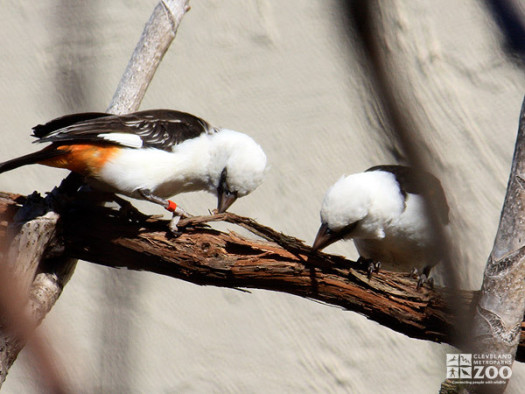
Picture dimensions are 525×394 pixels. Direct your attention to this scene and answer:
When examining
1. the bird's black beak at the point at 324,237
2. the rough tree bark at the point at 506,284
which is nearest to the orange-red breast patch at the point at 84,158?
the bird's black beak at the point at 324,237

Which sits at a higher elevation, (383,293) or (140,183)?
(140,183)

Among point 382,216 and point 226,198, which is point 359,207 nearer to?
point 382,216

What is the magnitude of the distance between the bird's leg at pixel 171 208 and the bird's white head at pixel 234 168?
240 millimetres

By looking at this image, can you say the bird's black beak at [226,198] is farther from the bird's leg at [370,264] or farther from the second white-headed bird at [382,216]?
the bird's leg at [370,264]

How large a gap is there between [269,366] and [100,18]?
7.15 feet

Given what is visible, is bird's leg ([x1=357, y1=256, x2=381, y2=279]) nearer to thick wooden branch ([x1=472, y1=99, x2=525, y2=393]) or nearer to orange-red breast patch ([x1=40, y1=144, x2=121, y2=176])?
thick wooden branch ([x1=472, y1=99, x2=525, y2=393])

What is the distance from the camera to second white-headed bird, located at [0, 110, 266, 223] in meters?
2.31

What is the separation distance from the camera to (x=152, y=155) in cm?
241

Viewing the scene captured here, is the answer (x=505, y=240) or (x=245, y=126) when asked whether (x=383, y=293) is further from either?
(x=245, y=126)

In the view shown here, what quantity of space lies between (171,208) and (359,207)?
704mm

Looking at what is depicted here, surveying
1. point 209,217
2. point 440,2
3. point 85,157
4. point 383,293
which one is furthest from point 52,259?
point 440,2

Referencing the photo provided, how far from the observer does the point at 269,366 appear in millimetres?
3773

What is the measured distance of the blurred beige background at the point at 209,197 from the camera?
369 centimetres

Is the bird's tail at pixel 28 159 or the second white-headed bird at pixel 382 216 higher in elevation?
the bird's tail at pixel 28 159
